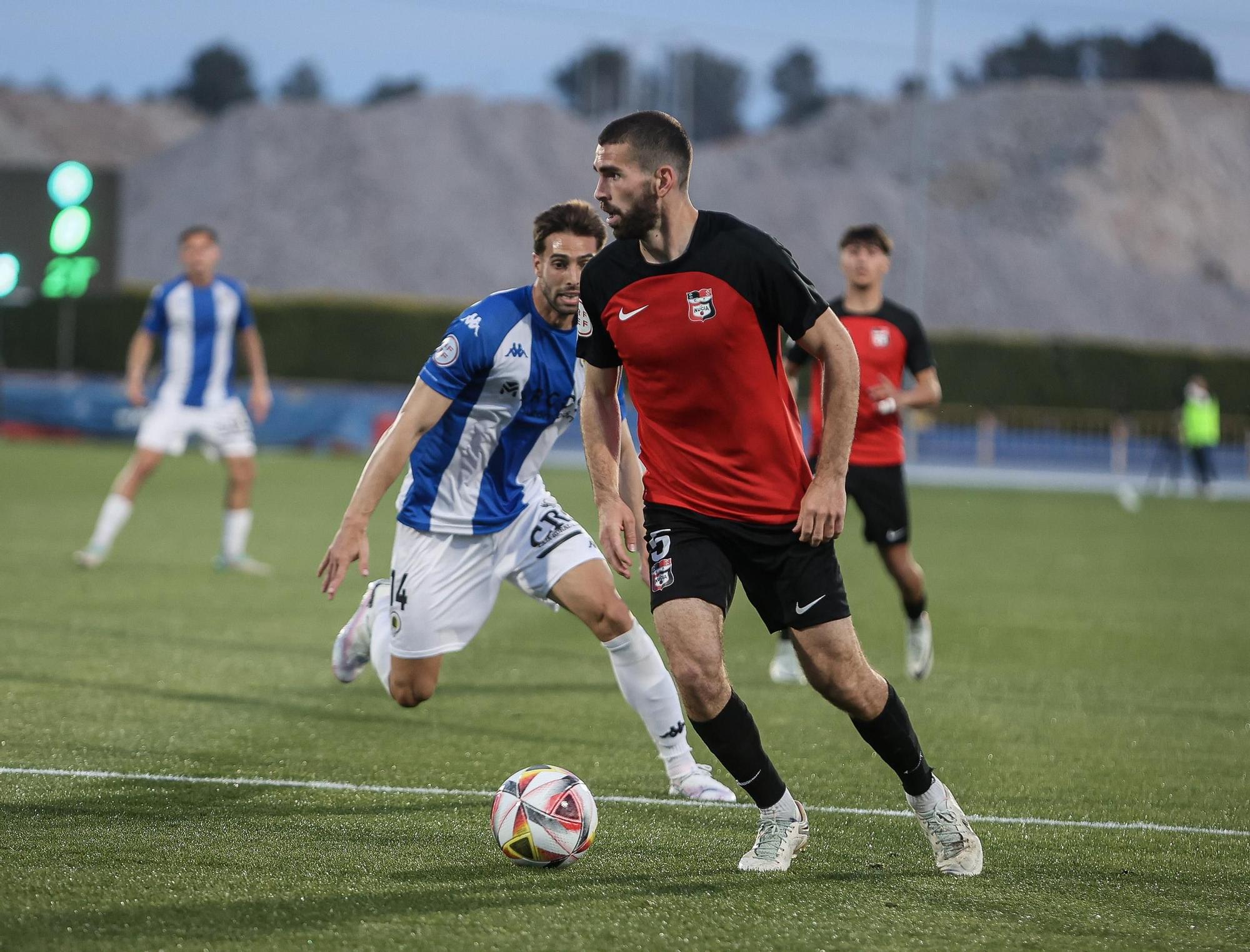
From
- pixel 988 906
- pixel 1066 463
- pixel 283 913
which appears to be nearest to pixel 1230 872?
pixel 988 906

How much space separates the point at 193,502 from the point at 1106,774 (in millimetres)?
13903

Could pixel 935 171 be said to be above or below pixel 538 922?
above

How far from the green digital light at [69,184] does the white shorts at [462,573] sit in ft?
36.6

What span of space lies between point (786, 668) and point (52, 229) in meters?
10.7

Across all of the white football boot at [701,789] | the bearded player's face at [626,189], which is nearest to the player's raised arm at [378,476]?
the bearded player's face at [626,189]

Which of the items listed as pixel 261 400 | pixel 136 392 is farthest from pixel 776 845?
pixel 136 392

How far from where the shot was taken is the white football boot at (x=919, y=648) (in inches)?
341

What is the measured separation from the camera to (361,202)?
61969 millimetres

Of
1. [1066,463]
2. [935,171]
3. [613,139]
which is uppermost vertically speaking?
[935,171]

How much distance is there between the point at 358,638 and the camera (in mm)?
6629

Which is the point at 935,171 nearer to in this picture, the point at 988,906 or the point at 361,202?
the point at 361,202

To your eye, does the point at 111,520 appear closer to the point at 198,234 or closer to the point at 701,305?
the point at 198,234

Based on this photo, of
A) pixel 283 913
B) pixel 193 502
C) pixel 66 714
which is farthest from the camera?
pixel 193 502

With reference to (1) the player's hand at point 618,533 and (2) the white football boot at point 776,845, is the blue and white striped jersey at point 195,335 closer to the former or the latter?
(1) the player's hand at point 618,533
